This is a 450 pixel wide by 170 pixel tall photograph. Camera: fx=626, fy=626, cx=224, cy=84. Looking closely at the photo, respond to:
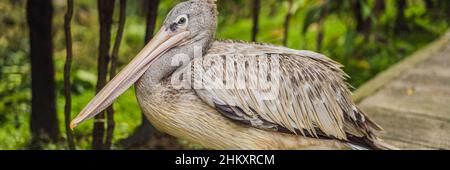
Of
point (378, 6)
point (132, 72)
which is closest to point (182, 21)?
point (132, 72)

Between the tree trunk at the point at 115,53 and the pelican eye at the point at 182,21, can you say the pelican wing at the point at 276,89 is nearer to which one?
the pelican eye at the point at 182,21

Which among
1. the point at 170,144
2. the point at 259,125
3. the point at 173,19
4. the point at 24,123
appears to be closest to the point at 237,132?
the point at 259,125

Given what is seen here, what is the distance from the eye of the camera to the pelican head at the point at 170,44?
2992 mm

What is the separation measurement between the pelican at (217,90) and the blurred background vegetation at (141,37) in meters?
1.96

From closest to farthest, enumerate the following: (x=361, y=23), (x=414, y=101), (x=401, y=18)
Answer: (x=414, y=101) → (x=361, y=23) → (x=401, y=18)

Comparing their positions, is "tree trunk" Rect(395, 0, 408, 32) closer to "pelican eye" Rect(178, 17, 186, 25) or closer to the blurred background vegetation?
the blurred background vegetation

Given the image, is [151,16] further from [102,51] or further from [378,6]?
[378,6]

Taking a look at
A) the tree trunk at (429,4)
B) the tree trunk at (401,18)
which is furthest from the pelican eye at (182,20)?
the tree trunk at (429,4)

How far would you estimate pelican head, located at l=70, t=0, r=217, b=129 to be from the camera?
2992 millimetres

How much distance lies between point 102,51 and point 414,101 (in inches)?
118

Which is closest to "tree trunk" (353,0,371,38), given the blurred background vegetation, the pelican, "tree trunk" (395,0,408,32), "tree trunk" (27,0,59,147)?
the blurred background vegetation

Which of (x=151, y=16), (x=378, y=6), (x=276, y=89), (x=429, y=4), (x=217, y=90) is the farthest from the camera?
(x=429, y=4)

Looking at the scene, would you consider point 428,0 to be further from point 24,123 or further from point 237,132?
point 237,132

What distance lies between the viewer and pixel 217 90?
9.67 ft
